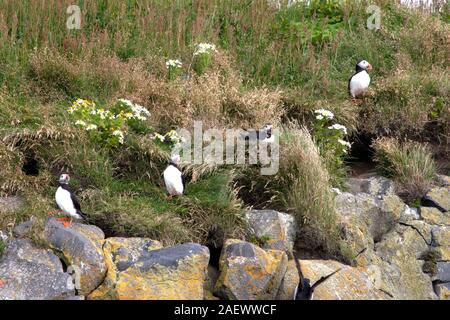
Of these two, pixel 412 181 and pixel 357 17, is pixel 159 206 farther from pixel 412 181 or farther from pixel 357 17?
pixel 357 17

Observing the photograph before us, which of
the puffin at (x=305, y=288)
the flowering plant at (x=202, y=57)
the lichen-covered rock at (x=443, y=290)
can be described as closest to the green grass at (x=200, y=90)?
the flowering plant at (x=202, y=57)

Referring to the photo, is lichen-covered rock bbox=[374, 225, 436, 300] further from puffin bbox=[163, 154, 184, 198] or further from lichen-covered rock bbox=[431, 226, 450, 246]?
puffin bbox=[163, 154, 184, 198]

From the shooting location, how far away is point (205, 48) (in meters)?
11.5

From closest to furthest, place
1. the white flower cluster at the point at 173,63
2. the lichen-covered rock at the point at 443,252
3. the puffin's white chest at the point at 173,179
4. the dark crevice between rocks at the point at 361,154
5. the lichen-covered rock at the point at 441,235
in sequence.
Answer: the puffin's white chest at the point at 173,179
the lichen-covered rock at the point at 443,252
the lichen-covered rock at the point at 441,235
the white flower cluster at the point at 173,63
the dark crevice between rocks at the point at 361,154

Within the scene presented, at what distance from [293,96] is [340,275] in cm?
342

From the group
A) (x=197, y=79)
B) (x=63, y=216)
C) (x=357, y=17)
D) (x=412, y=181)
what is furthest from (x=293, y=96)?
(x=63, y=216)

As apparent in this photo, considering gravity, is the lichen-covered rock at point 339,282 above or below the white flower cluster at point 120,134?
below

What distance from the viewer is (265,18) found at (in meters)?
13.2

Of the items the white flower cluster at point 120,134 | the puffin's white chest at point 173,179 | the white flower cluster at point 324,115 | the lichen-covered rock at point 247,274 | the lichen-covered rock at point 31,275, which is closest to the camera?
the lichen-covered rock at point 31,275

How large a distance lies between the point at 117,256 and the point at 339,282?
7.06 feet

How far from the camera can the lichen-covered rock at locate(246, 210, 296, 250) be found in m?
8.98

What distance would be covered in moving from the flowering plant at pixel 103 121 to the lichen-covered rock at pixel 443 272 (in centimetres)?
374

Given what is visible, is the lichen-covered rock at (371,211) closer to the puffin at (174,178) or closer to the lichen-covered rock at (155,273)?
the puffin at (174,178)

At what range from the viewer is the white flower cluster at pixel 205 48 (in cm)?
1140
